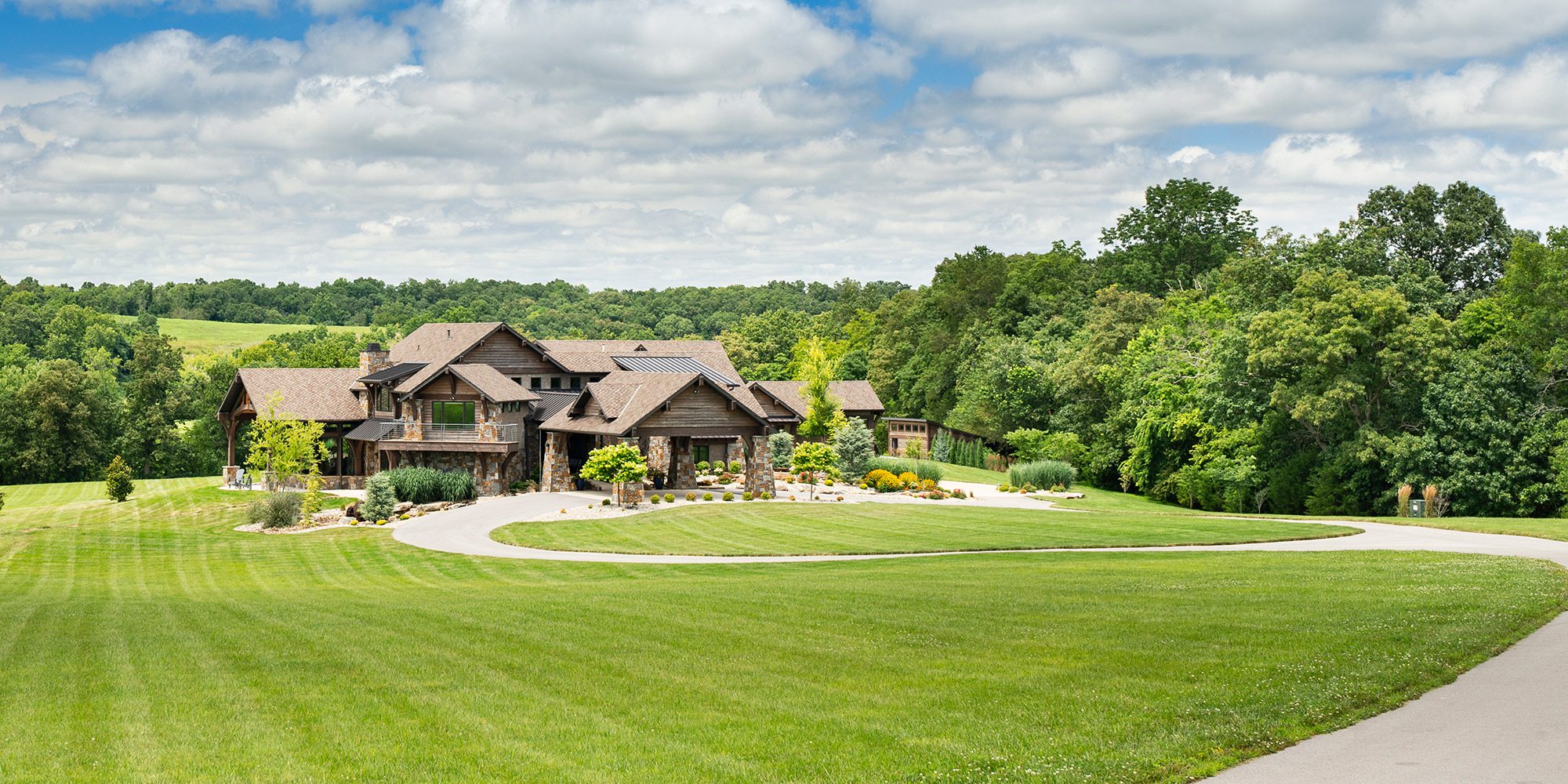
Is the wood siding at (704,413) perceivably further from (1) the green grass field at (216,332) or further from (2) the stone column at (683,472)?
(1) the green grass field at (216,332)

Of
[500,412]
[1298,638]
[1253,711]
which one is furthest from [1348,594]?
[500,412]

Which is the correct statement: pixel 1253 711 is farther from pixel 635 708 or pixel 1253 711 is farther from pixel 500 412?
pixel 500 412

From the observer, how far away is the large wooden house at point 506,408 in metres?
49.0

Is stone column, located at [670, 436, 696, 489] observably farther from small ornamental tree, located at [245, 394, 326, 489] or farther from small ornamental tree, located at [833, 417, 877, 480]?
small ornamental tree, located at [245, 394, 326, 489]

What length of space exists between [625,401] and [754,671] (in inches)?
1460

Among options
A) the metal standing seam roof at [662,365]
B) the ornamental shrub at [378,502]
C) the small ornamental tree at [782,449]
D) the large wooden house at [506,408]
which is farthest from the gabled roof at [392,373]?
the small ornamental tree at [782,449]

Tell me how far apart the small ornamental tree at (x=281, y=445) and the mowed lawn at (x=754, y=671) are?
23.7m

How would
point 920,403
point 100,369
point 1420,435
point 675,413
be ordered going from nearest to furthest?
1. point 1420,435
2. point 675,413
3. point 920,403
4. point 100,369

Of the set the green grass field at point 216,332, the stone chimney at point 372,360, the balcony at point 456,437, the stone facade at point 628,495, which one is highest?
the green grass field at point 216,332

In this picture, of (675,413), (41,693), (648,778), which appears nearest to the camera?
(648,778)

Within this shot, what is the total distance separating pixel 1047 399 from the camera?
73.4 meters

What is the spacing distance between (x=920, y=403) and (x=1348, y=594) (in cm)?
7450

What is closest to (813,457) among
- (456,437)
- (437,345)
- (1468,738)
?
(456,437)

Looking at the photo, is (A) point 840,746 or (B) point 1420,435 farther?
(B) point 1420,435
